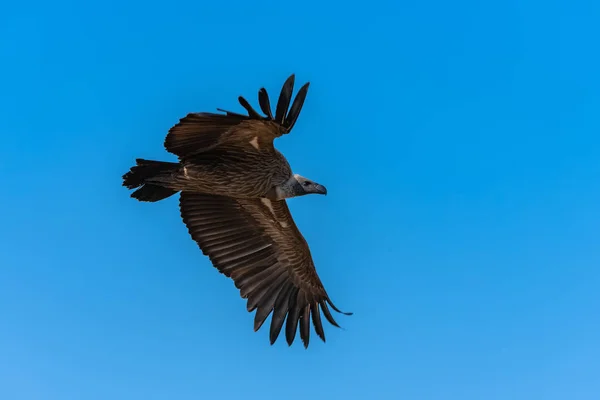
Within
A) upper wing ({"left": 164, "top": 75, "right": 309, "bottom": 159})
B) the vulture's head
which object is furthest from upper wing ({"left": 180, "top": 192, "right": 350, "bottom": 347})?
upper wing ({"left": 164, "top": 75, "right": 309, "bottom": 159})

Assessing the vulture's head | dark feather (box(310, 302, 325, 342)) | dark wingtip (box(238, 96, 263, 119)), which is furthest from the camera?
dark feather (box(310, 302, 325, 342))

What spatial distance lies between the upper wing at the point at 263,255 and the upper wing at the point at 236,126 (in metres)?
1.83

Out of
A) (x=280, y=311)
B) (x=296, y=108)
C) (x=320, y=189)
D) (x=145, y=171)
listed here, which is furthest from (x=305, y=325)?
(x=296, y=108)

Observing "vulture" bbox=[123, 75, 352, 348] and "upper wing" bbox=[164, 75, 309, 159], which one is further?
"vulture" bbox=[123, 75, 352, 348]

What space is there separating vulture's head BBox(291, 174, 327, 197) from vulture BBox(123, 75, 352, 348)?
0.7 inches

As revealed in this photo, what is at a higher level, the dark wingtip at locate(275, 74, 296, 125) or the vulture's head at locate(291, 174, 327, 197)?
the vulture's head at locate(291, 174, 327, 197)

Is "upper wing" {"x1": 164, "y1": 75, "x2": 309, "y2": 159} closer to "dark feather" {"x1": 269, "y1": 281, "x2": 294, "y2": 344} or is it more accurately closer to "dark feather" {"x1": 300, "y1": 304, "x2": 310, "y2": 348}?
"dark feather" {"x1": 269, "y1": 281, "x2": 294, "y2": 344}

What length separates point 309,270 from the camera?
42.6 ft

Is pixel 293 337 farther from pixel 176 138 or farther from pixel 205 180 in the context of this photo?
pixel 176 138

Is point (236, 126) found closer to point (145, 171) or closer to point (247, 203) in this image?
point (145, 171)

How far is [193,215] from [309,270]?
2039mm

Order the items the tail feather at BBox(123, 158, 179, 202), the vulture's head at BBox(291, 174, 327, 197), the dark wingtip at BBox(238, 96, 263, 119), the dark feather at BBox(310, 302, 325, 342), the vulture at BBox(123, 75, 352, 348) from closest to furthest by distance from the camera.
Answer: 1. the dark wingtip at BBox(238, 96, 263, 119)
2. the vulture at BBox(123, 75, 352, 348)
3. the tail feather at BBox(123, 158, 179, 202)
4. the vulture's head at BBox(291, 174, 327, 197)
5. the dark feather at BBox(310, 302, 325, 342)

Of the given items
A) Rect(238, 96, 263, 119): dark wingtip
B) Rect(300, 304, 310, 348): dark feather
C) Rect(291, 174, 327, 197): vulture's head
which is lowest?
Rect(300, 304, 310, 348): dark feather

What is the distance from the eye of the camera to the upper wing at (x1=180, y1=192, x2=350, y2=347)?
41.0 ft
